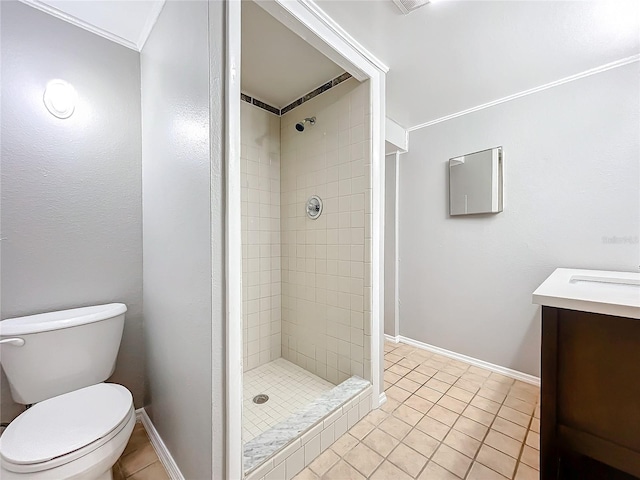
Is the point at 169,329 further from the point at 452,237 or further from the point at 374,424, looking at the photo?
the point at 452,237

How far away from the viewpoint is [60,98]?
135cm

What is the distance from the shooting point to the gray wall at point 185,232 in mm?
965

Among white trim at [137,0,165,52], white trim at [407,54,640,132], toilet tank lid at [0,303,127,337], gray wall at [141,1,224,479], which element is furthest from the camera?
white trim at [407,54,640,132]

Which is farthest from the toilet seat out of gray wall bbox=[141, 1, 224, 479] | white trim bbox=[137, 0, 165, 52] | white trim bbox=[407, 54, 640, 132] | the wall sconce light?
white trim bbox=[407, 54, 640, 132]

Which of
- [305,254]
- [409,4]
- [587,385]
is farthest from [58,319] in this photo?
[587,385]

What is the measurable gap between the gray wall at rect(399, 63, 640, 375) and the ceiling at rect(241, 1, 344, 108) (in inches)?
50.1

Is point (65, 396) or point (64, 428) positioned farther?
point (65, 396)

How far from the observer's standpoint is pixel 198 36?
1.02 metres

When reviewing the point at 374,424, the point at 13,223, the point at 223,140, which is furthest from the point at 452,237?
the point at 13,223

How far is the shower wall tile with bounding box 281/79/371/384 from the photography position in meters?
1.74

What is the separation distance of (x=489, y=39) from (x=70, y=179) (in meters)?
2.46

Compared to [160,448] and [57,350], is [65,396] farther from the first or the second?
[160,448]

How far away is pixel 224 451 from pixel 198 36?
1622mm

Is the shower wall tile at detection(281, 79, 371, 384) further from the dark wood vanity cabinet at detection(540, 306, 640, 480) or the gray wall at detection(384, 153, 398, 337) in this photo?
the gray wall at detection(384, 153, 398, 337)
